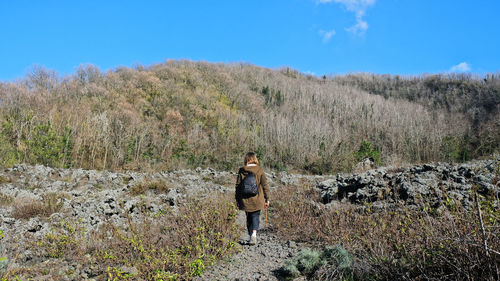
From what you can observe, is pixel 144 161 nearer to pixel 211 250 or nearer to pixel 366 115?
pixel 211 250

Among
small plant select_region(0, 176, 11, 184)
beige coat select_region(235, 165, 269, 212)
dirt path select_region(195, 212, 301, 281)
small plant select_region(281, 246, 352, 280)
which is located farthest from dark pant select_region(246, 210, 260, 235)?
small plant select_region(0, 176, 11, 184)

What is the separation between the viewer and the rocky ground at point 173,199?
450 cm

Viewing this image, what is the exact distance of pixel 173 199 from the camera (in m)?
8.05

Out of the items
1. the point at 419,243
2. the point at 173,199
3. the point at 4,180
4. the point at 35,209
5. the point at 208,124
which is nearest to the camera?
the point at 419,243

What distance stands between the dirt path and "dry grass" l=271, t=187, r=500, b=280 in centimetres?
47

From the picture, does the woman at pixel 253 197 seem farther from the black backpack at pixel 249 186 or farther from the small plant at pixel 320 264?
the small plant at pixel 320 264

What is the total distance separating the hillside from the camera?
1620 centimetres

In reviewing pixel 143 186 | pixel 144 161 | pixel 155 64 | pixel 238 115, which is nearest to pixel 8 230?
pixel 143 186

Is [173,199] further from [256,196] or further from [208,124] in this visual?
[208,124]

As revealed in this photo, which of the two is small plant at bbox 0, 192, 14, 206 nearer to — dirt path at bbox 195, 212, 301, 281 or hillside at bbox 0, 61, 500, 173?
hillside at bbox 0, 61, 500, 173

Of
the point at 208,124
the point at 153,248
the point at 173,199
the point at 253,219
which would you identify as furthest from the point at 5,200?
the point at 208,124

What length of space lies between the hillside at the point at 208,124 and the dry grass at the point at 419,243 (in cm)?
1315


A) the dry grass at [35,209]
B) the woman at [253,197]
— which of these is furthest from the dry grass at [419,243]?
the dry grass at [35,209]

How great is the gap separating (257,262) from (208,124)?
2287 cm
